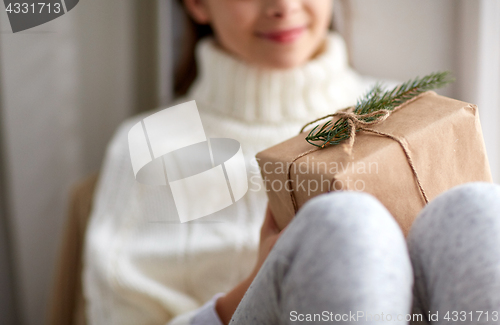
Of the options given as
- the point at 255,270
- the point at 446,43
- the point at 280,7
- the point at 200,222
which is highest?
the point at 280,7

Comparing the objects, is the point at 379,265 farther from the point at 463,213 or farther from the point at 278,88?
the point at 278,88

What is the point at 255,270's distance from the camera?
370mm

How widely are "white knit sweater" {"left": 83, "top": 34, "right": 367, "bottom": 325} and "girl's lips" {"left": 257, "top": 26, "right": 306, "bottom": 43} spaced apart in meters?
0.07

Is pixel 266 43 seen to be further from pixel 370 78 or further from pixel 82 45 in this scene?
pixel 82 45

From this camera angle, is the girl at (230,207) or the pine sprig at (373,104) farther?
the girl at (230,207)

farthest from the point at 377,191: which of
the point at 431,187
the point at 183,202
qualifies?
the point at 183,202

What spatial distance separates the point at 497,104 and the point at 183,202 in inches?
22.7

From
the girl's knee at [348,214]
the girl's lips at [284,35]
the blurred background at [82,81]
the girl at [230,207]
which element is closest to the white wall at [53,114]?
the blurred background at [82,81]

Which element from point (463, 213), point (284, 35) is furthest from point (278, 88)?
point (463, 213)

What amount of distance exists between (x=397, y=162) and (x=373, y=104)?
6 centimetres

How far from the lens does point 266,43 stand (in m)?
0.60

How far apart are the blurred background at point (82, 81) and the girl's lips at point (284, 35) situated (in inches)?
10.4

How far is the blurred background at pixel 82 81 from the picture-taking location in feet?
2.46

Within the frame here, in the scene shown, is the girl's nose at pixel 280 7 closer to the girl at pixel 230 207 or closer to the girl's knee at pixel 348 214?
the girl at pixel 230 207
